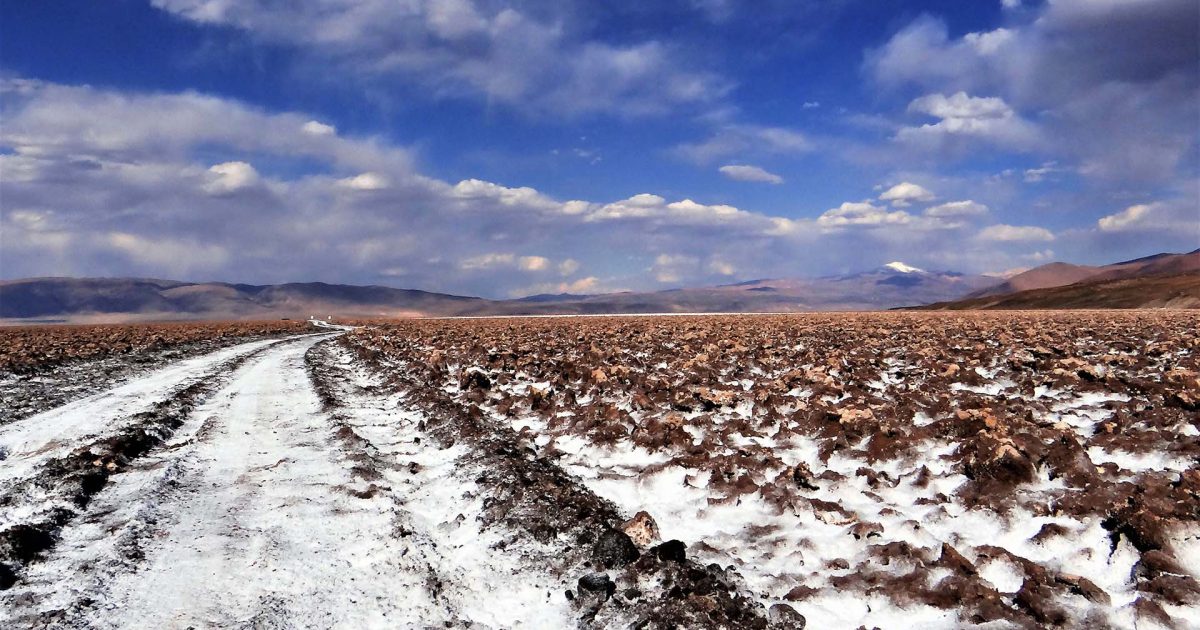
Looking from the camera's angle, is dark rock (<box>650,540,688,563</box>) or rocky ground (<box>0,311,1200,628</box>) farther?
dark rock (<box>650,540,688,563</box>)

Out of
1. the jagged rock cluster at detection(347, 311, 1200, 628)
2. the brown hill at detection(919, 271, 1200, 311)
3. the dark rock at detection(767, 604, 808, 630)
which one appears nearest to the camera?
the dark rock at detection(767, 604, 808, 630)

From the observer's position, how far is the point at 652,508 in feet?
23.8

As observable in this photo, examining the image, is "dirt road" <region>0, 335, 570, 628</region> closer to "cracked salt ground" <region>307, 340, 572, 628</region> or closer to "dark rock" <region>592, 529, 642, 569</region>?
"cracked salt ground" <region>307, 340, 572, 628</region>

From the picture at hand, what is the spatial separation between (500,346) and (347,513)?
16.9 m

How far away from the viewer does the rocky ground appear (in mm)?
4977

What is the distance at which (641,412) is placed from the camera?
10844mm

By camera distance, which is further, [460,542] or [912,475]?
[912,475]

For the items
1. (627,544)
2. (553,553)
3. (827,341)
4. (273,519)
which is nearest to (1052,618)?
(627,544)

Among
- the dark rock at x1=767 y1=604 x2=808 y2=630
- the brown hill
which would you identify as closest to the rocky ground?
the dark rock at x1=767 y1=604 x2=808 y2=630

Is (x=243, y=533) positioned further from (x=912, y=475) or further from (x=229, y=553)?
(x=912, y=475)

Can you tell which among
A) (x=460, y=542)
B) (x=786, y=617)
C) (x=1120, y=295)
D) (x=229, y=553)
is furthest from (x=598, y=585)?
(x=1120, y=295)

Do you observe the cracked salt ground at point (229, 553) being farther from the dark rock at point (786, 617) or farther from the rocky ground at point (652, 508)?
the dark rock at point (786, 617)

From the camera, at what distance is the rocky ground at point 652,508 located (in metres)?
4.98

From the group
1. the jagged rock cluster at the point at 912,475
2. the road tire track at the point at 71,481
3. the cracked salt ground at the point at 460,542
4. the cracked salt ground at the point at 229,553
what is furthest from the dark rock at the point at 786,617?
the road tire track at the point at 71,481
